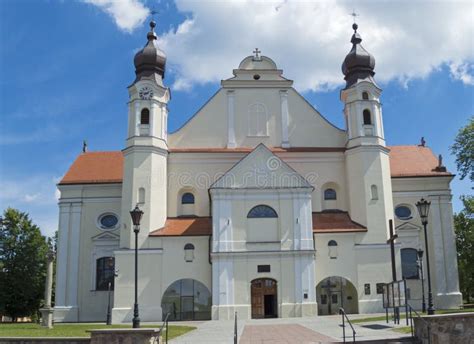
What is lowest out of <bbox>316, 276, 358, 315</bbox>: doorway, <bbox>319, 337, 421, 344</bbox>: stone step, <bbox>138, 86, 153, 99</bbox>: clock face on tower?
<bbox>319, 337, 421, 344</bbox>: stone step

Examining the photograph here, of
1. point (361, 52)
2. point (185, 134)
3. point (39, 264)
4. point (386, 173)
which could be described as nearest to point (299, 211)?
point (386, 173)

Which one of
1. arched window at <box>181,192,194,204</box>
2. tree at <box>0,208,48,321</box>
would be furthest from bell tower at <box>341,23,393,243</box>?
tree at <box>0,208,48,321</box>

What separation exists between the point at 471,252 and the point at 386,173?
11868mm

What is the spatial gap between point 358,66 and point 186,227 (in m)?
18.2

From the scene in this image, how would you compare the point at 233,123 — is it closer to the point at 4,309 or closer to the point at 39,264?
the point at 39,264

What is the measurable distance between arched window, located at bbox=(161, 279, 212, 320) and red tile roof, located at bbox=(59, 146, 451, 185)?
1007 centimetres

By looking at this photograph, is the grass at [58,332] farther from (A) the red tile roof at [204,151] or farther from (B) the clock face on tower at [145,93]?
(B) the clock face on tower at [145,93]

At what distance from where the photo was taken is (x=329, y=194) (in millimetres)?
39531

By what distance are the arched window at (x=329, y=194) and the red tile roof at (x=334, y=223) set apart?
137cm

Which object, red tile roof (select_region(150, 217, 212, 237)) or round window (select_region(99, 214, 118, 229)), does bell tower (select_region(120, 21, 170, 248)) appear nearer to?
red tile roof (select_region(150, 217, 212, 237))

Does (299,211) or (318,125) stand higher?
(318,125)

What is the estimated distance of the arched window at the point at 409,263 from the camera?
38.9 metres

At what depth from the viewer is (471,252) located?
43125 millimetres

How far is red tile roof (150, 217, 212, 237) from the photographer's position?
3566cm
